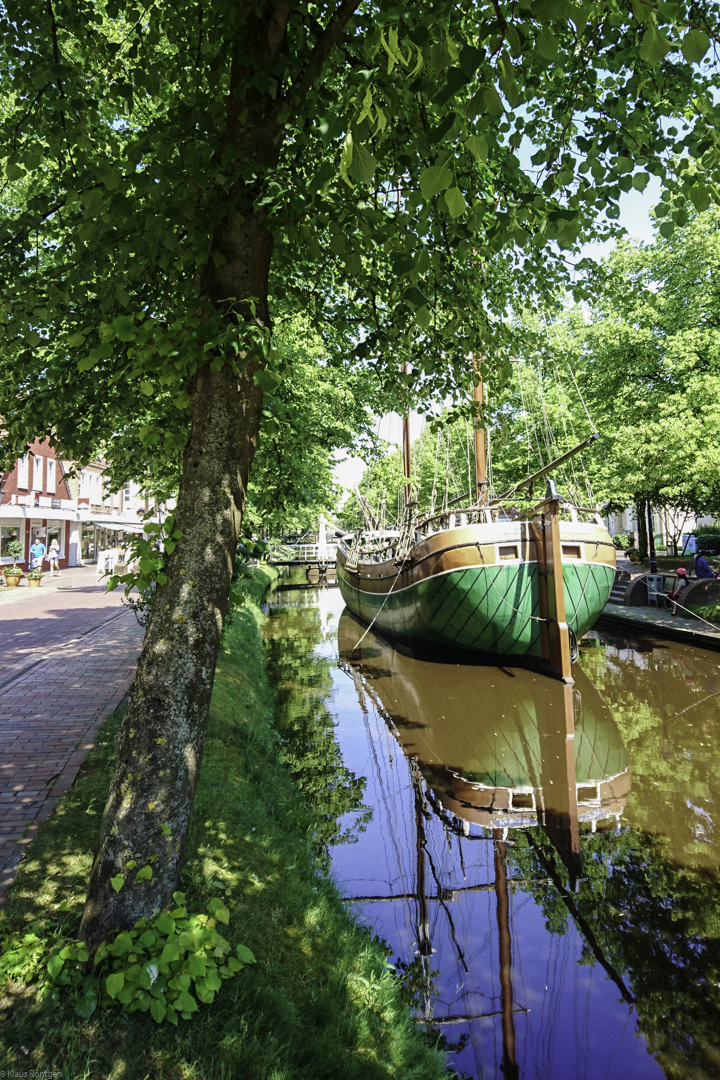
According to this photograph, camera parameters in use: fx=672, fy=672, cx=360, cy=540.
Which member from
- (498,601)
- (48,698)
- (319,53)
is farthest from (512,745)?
(319,53)

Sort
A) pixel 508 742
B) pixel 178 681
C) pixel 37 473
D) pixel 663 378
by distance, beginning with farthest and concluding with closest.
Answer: pixel 37 473, pixel 663 378, pixel 508 742, pixel 178 681

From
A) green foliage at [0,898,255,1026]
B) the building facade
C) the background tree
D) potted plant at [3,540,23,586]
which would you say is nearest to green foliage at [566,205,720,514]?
the background tree

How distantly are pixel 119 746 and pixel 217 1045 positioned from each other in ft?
4.18

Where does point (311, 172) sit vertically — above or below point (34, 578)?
above

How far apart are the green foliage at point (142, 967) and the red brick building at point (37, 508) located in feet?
91.1

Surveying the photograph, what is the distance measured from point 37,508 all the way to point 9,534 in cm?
175

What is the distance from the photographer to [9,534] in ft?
105

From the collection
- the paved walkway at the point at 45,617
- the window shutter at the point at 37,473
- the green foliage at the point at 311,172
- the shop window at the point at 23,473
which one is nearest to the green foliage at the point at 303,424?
the green foliage at the point at 311,172

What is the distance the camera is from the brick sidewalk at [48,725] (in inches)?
186

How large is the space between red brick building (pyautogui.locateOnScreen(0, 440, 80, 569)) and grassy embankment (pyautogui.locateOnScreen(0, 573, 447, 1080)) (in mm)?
26093

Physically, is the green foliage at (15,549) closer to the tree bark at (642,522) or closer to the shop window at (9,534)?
the shop window at (9,534)

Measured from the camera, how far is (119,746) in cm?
311

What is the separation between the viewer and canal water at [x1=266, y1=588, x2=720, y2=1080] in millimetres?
3945

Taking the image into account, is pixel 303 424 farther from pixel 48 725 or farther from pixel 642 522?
pixel 642 522
